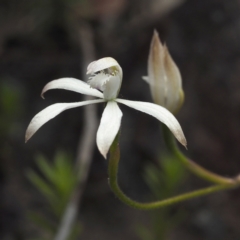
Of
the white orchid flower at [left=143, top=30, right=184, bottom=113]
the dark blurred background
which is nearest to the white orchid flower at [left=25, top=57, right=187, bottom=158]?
the white orchid flower at [left=143, top=30, right=184, bottom=113]

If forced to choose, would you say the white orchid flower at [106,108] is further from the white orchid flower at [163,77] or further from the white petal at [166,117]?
the white orchid flower at [163,77]

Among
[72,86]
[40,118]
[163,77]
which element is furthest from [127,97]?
[40,118]

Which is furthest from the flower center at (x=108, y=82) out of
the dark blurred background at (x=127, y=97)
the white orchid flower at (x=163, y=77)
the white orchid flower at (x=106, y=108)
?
the dark blurred background at (x=127, y=97)

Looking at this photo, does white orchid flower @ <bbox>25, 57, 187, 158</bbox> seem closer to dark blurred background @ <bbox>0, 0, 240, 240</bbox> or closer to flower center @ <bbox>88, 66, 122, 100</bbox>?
flower center @ <bbox>88, 66, 122, 100</bbox>

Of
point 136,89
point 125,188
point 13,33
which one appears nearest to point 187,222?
point 125,188

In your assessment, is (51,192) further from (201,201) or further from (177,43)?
(177,43)

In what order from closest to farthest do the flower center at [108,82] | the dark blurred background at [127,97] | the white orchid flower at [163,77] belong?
1. the flower center at [108,82]
2. the white orchid flower at [163,77]
3. the dark blurred background at [127,97]
